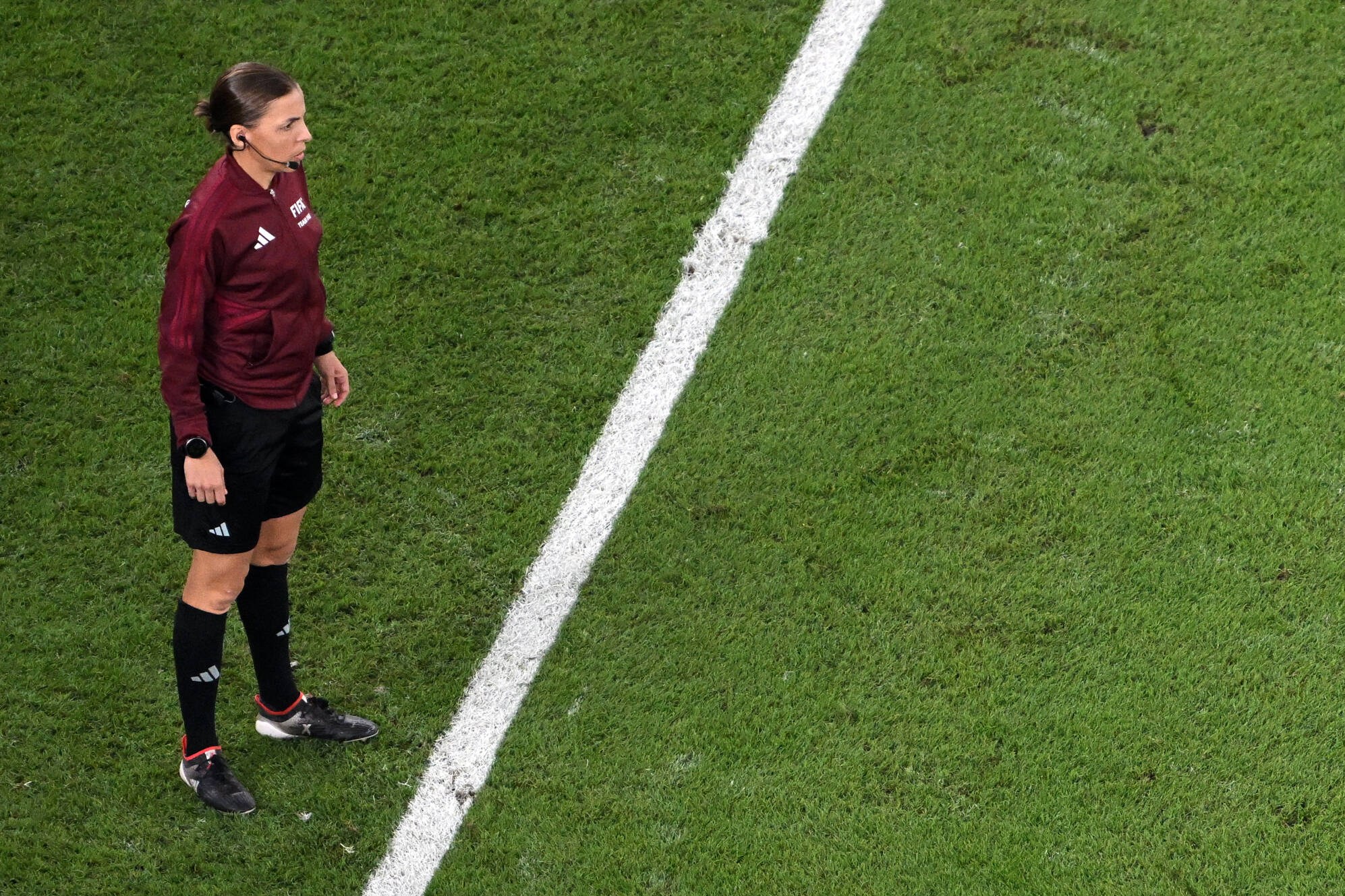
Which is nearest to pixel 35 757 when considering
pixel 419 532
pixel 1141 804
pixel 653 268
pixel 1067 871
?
pixel 419 532

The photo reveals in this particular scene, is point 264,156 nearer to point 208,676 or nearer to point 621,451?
point 208,676

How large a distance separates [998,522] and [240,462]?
7.59 feet

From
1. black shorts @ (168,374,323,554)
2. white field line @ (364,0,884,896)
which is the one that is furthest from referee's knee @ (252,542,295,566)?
white field line @ (364,0,884,896)

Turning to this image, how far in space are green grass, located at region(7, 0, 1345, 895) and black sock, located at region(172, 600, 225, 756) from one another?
0.25 meters

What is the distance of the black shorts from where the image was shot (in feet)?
10.2

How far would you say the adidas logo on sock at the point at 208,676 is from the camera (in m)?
3.43

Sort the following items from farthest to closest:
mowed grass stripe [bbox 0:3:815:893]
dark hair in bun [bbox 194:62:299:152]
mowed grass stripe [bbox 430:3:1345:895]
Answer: mowed grass stripe [bbox 0:3:815:893] < mowed grass stripe [bbox 430:3:1345:895] < dark hair in bun [bbox 194:62:299:152]

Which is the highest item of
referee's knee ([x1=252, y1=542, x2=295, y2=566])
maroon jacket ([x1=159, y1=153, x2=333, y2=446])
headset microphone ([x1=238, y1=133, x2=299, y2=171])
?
headset microphone ([x1=238, y1=133, x2=299, y2=171])

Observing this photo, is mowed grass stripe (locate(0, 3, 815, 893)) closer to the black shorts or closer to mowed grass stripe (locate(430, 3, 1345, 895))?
mowed grass stripe (locate(430, 3, 1345, 895))

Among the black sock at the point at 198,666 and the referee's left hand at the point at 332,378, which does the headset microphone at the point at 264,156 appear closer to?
the referee's left hand at the point at 332,378

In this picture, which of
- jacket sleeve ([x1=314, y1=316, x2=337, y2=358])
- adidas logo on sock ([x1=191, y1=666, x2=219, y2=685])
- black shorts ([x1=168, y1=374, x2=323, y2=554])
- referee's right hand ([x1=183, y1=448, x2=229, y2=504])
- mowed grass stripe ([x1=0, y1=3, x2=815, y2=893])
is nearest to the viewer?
referee's right hand ([x1=183, y1=448, x2=229, y2=504])

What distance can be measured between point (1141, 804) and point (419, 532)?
2321 mm

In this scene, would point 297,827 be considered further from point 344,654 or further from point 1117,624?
point 1117,624

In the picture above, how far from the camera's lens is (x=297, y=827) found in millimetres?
3625
